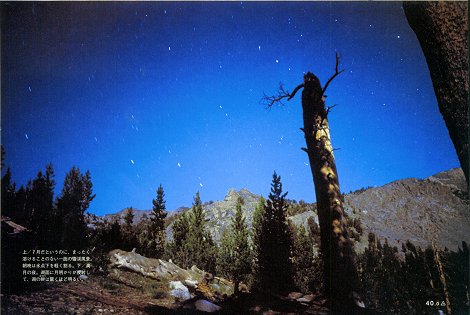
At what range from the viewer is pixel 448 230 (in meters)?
25.9

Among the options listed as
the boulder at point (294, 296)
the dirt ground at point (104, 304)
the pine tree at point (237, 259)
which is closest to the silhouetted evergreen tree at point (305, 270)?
the pine tree at point (237, 259)

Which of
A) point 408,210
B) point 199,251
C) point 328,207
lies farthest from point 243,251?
point 408,210

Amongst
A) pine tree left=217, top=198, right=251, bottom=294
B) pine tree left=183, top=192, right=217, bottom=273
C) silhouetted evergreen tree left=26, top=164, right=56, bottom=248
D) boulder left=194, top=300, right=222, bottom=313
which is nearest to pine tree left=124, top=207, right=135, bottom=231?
pine tree left=183, top=192, right=217, bottom=273

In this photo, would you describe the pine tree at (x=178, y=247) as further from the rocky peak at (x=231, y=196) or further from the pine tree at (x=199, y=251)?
the rocky peak at (x=231, y=196)

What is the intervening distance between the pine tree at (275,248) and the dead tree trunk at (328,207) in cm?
1299

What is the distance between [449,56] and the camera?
3246mm

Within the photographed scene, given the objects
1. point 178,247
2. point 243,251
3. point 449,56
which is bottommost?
point 243,251

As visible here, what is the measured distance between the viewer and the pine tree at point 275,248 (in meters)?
17.5

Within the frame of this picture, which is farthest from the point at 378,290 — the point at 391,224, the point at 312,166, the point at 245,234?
the point at 391,224

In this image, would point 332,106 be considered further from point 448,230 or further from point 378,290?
point 448,230

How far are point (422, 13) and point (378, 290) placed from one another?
16.1 meters

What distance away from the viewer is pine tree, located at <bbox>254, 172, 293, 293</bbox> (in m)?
17.5

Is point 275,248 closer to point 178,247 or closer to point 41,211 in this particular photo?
point 178,247

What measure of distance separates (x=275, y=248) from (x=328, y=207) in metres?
14.4
